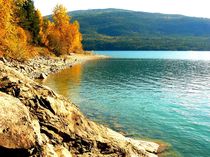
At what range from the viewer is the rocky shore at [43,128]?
12.8 m

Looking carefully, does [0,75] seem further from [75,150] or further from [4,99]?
[75,150]

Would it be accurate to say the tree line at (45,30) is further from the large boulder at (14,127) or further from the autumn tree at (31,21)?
the large boulder at (14,127)

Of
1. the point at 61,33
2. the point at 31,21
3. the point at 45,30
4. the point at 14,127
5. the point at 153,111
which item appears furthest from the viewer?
the point at 61,33

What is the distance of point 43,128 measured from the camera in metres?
16.0

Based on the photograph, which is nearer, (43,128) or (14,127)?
(14,127)

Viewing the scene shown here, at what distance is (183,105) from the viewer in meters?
44.6

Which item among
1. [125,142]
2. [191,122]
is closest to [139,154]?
[125,142]

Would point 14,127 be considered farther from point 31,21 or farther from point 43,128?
point 31,21

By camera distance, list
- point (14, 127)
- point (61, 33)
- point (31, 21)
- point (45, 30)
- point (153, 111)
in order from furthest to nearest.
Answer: point (61, 33) → point (45, 30) → point (31, 21) → point (153, 111) → point (14, 127)

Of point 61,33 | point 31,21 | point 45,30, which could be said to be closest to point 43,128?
point 31,21

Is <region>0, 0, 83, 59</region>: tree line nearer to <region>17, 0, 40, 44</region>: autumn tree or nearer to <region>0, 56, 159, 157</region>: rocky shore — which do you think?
<region>17, 0, 40, 44</region>: autumn tree

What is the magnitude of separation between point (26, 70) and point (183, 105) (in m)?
38.0

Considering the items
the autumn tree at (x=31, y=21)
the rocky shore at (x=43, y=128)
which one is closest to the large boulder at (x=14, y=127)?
the rocky shore at (x=43, y=128)

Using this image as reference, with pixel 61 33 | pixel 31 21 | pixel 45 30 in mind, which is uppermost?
pixel 31 21
